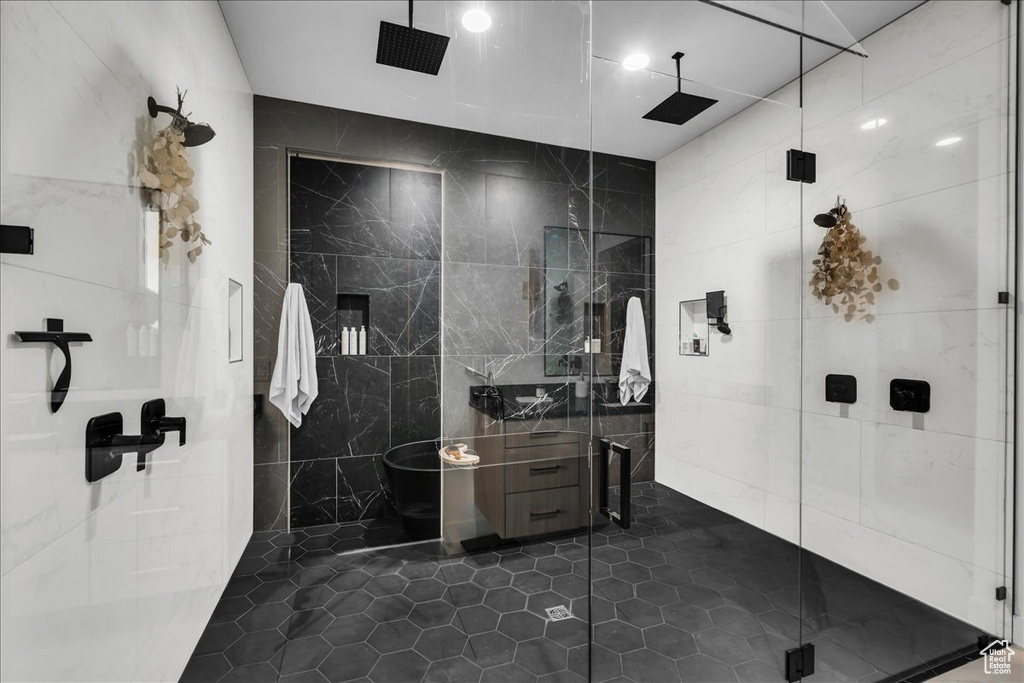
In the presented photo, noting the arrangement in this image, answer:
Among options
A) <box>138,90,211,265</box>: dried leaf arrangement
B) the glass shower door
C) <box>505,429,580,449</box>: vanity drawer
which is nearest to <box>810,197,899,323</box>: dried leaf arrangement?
the glass shower door

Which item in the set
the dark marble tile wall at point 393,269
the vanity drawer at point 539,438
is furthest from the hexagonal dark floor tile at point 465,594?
the vanity drawer at point 539,438

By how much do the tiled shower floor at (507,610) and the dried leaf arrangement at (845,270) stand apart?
98cm

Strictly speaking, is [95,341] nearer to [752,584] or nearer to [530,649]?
[530,649]

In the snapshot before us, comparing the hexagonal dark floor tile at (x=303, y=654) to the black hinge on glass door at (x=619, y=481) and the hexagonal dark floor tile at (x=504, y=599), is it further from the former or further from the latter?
the black hinge on glass door at (x=619, y=481)

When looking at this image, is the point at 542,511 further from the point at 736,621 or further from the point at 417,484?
the point at 736,621

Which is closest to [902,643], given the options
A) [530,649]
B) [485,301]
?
[530,649]

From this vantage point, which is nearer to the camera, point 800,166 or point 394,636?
point 394,636

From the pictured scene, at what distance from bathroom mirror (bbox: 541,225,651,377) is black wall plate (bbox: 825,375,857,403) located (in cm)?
95

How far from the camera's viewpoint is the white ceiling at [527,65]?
1268 mm

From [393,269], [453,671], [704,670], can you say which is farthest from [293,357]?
[704,670]

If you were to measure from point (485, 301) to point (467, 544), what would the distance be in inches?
29.1

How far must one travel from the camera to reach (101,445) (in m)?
0.95

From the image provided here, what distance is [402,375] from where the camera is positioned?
4.16ft

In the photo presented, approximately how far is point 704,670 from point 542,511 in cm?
81
